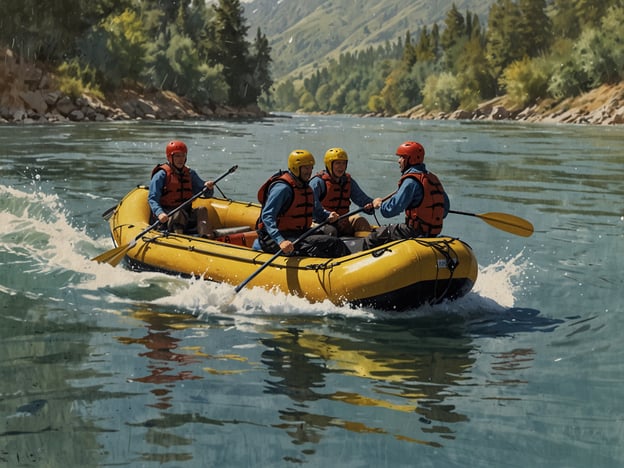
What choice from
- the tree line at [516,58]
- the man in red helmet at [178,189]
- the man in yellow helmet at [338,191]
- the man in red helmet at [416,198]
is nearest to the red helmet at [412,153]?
the man in red helmet at [416,198]

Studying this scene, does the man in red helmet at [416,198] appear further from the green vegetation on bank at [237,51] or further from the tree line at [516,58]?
the tree line at [516,58]

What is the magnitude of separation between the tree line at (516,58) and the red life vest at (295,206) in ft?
206

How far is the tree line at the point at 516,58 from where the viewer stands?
70.1 metres

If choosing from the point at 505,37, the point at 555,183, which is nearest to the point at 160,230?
the point at 555,183

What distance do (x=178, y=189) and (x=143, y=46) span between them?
5335 centimetres

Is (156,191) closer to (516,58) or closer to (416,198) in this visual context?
(416,198)

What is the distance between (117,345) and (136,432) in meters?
2.02

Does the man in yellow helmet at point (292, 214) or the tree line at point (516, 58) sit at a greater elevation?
the tree line at point (516, 58)

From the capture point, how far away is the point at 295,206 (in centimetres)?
907

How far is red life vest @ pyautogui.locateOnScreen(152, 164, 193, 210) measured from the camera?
36.6ft

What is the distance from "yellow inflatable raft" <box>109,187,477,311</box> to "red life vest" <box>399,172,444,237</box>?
0.78 feet

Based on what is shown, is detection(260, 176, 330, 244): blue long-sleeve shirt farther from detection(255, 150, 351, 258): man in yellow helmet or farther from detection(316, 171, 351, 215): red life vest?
detection(316, 171, 351, 215): red life vest

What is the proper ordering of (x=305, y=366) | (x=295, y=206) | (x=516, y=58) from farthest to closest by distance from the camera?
(x=516, y=58), (x=295, y=206), (x=305, y=366)

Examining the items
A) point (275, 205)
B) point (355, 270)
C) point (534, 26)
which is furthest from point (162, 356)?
point (534, 26)
